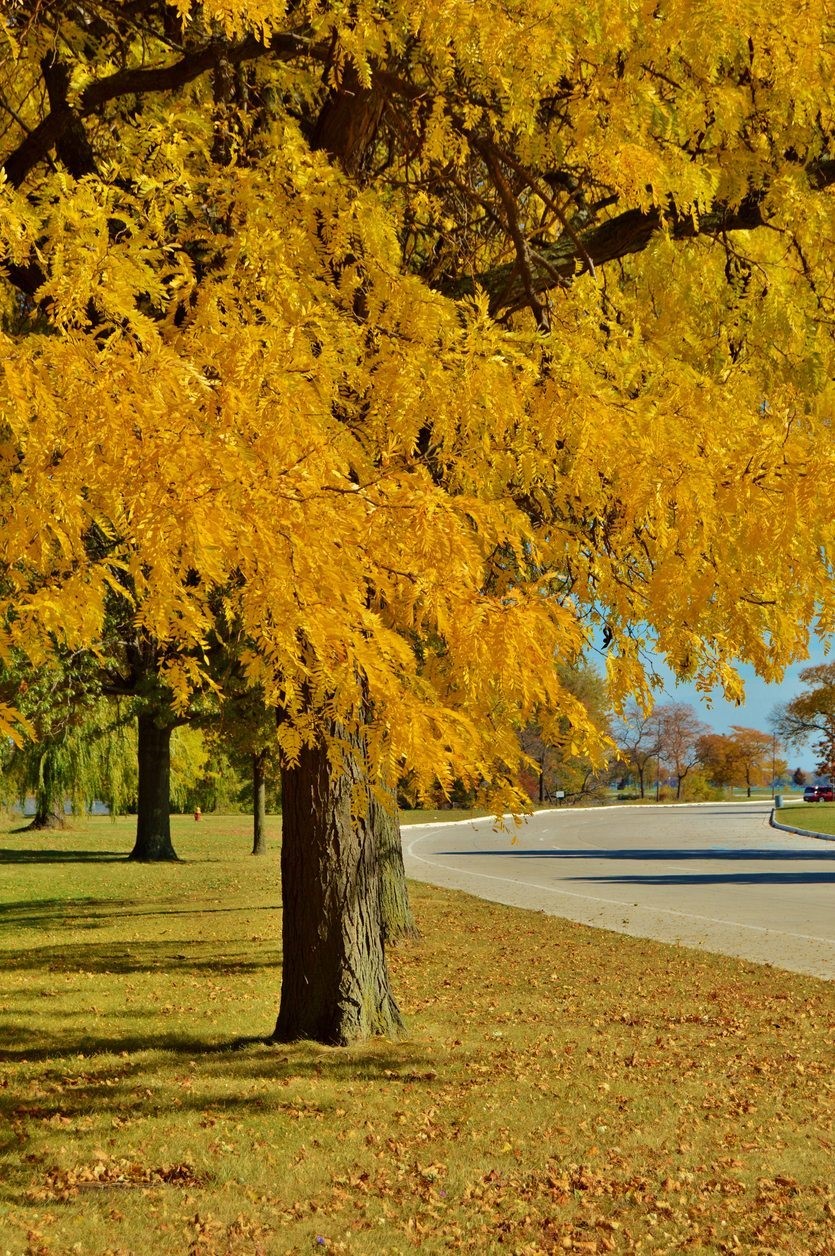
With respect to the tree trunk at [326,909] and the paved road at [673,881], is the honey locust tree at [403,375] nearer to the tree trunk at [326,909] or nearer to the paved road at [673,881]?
the tree trunk at [326,909]

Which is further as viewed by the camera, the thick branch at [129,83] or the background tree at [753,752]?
the background tree at [753,752]

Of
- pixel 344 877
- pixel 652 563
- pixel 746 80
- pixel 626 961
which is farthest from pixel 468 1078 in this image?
pixel 746 80

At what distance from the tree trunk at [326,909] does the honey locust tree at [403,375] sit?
2 cm

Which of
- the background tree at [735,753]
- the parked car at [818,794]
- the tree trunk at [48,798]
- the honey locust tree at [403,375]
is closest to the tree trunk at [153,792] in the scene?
the tree trunk at [48,798]

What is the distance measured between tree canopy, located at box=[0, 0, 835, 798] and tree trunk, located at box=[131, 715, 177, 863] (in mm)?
22477

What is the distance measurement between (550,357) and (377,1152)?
429 cm

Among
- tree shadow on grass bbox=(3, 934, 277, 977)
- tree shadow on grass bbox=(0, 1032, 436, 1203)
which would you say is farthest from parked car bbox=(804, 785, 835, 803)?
tree shadow on grass bbox=(0, 1032, 436, 1203)

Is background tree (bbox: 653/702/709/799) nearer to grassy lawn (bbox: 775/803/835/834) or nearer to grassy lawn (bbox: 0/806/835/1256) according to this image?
grassy lawn (bbox: 775/803/835/834)

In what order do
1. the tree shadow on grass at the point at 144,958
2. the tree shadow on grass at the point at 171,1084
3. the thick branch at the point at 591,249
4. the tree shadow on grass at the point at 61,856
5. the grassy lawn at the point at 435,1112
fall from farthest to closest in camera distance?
the tree shadow on grass at the point at 61,856 < the tree shadow on grass at the point at 144,958 < the thick branch at the point at 591,249 < the tree shadow on grass at the point at 171,1084 < the grassy lawn at the point at 435,1112

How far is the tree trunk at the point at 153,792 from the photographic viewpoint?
3036cm

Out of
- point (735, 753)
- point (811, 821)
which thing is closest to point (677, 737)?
point (735, 753)

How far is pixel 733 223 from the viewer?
28.0ft

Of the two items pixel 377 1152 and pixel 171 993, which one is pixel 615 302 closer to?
pixel 377 1152

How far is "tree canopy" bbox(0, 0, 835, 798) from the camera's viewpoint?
454 cm
